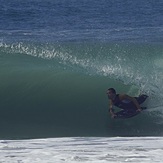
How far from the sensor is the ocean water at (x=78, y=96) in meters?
11.1

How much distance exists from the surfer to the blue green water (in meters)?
0.19

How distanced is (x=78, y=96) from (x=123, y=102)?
66.2 inches

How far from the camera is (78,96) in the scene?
16.4m

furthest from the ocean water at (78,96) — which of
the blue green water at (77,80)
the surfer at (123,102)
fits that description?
the surfer at (123,102)

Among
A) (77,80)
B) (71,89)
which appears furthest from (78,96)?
(77,80)

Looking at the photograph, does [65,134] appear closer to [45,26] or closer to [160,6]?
[45,26]

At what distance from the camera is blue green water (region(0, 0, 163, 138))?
14.7 metres

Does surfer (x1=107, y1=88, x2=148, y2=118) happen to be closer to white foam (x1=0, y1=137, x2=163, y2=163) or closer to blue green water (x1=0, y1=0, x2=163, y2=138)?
blue green water (x1=0, y1=0, x2=163, y2=138)

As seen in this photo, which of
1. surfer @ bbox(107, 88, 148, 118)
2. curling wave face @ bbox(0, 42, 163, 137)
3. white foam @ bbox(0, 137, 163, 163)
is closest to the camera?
white foam @ bbox(0, 137, 163, 163)

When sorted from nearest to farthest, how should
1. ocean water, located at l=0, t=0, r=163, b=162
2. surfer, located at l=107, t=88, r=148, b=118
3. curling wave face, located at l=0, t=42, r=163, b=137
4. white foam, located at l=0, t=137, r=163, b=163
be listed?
white foam, located at l=0, t=137, r=163, b=163, ocean water, located at l=0, t=0, r=163, b=162, curling wave face, located at l=0, t=42, r=163, b=137, surfer, located at l=107, t=88, r=148, b=118

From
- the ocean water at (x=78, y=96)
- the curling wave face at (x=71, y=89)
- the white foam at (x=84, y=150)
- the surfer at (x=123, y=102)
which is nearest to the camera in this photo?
the white foam at (x=84, y=150)

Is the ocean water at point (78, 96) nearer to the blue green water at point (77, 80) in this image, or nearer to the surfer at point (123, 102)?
the blue green water at point (77, 80)

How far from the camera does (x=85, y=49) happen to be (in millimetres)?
21562

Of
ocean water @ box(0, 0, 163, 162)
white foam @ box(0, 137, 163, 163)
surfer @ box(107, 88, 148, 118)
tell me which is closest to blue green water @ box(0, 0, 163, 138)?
ocean water @ box(0, 0, 163, 162)
